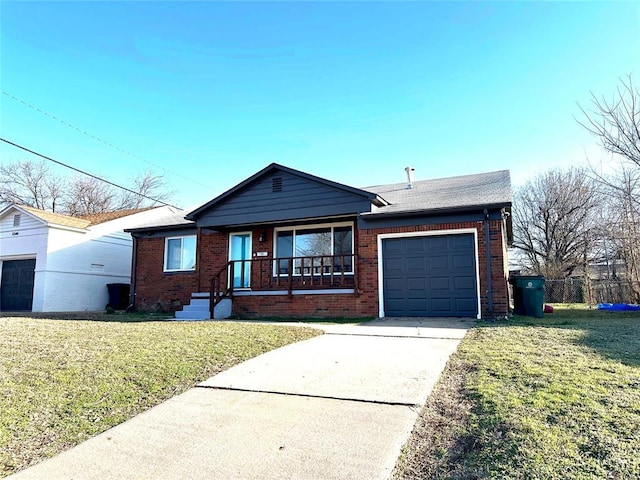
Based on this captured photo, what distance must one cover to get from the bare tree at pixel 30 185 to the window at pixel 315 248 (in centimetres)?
2617

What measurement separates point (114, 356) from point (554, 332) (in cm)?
712

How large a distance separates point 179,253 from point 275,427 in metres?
12.2

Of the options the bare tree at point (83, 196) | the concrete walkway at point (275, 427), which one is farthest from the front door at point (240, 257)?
the bare tree at point (83, 196)

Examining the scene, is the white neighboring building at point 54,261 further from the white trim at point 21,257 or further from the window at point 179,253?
the window at point 179,253

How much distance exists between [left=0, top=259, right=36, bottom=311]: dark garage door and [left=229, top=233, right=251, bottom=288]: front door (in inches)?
342

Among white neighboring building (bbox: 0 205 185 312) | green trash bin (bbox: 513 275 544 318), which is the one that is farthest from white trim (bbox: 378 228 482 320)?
white neighboring building (bbox: 0 205 185 312)

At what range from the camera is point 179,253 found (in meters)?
14.5

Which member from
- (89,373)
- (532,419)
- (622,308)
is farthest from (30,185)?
(622,308)

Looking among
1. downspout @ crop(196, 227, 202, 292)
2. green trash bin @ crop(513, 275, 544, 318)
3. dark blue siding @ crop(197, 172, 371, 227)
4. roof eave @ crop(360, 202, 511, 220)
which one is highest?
dark blue siding @ crop(197, 172, 371, 227)

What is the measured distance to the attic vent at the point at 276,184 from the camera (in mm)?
12273

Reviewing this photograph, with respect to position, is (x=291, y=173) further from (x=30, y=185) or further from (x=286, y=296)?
(x=30, y=185)

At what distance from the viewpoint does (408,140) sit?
15.9m

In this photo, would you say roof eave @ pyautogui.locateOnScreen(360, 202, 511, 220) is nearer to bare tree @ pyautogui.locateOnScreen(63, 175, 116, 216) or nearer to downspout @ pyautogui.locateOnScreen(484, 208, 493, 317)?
downspout @ pyautogui.locateOnScreen(484, 208, 493, 317)

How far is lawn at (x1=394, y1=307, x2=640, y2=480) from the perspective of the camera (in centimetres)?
241
